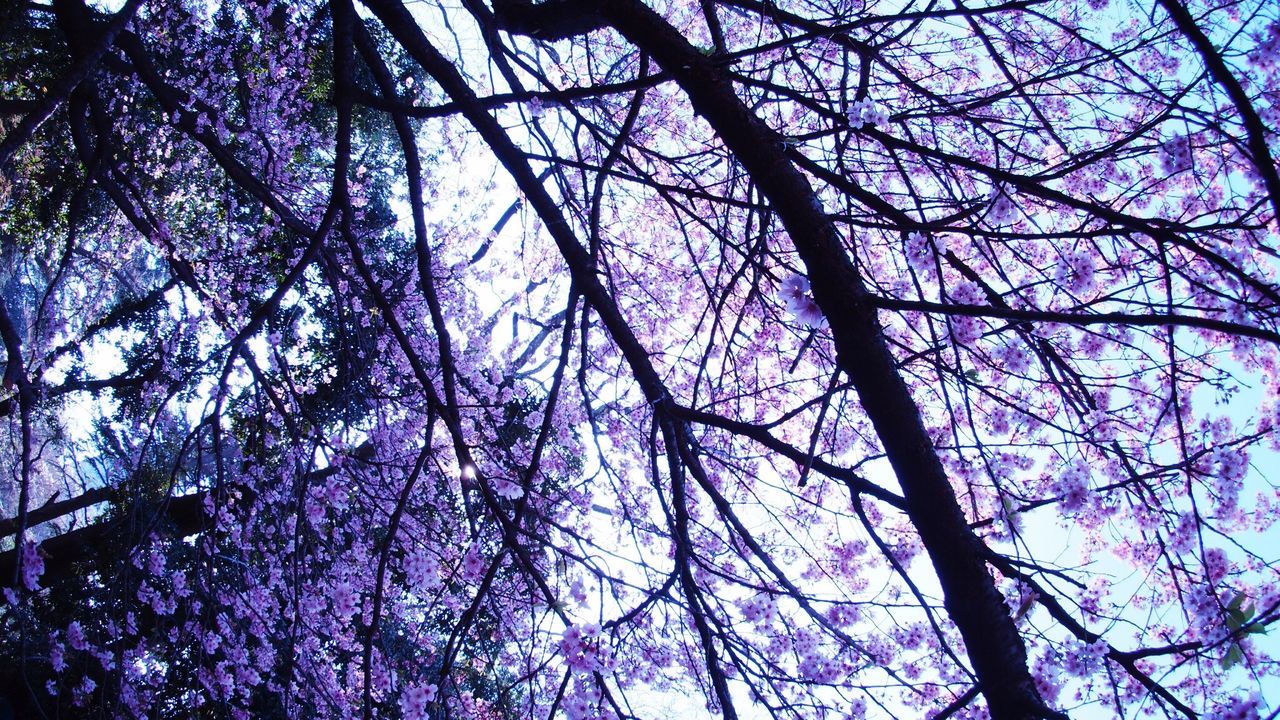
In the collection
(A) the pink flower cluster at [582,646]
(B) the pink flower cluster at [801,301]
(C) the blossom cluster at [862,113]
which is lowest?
(A) the pink flower cluster at [582,646]

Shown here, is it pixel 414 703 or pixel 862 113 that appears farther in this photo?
pixel 414 703

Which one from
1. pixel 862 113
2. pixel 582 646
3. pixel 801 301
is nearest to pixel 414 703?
pixel 582 646

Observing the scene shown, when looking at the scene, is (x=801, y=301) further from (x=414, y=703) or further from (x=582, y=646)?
(x=414, y=703)

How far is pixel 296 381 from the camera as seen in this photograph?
562cm

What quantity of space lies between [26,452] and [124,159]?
2.25 m

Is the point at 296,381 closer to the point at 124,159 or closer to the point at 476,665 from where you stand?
the point at 124,159

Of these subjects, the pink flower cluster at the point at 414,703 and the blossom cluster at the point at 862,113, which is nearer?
the blossom cluster at the point at 862,113

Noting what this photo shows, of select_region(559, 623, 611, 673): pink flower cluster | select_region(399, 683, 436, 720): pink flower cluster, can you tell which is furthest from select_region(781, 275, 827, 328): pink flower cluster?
select_region(399, 683, 436, 720): pink flower cluster

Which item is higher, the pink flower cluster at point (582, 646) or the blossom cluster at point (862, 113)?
the blossom cluster at point (862, 113)

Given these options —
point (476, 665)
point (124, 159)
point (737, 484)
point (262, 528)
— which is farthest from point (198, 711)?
point (737, 484)

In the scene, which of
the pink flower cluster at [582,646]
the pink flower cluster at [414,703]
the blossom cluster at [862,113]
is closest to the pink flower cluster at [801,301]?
the blossom cluster at [862,113]

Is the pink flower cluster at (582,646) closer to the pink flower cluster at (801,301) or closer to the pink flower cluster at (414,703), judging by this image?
the pink flower cluster at (414,703)

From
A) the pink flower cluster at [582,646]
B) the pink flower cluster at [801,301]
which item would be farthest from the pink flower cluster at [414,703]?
the pink flower cluster at [801,301]

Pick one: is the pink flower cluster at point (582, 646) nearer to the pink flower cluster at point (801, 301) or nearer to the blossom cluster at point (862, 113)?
the pink flower cluster at point (801, 301)
